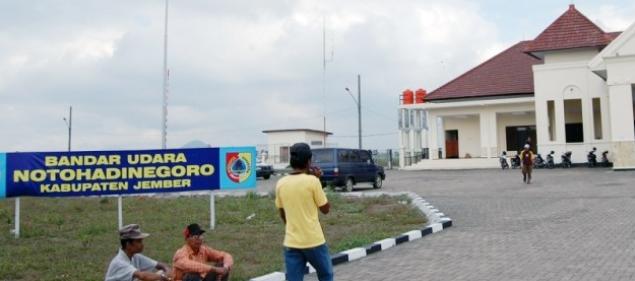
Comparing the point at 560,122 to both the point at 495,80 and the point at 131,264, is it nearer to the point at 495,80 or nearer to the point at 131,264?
A: the point at 495,80

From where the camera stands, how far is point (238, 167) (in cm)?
1305

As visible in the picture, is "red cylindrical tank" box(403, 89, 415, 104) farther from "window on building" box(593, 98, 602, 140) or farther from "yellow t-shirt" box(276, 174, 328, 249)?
"yellow t-shirt" box(276, 174, 328, 249)

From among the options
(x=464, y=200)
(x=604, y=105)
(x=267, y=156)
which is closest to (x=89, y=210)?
(x=464, y=200)

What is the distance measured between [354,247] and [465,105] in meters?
31.4

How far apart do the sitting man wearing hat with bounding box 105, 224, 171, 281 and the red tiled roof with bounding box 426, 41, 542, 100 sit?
35868mm

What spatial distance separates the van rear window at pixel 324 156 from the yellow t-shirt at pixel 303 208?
17613mm

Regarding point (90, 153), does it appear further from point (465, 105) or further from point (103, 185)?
point (465, 105)

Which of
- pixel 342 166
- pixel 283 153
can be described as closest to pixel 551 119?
pixel 342 166

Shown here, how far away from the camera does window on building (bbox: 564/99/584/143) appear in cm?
3700

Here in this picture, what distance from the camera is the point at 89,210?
1636 centimetres

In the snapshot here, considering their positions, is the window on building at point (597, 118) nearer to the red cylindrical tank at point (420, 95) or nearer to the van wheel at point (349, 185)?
the red cylindrical tank at point (420, 95)

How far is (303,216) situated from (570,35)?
32.5 m

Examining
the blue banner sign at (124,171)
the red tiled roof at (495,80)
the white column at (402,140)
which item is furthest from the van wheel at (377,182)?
the white column at (402,140)

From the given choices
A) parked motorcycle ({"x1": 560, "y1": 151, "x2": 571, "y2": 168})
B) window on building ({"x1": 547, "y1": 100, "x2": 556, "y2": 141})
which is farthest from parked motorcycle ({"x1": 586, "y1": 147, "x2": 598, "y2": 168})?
window on building ({"x1": 547, "y1": 100, "x2": 556, "y2": 141})
